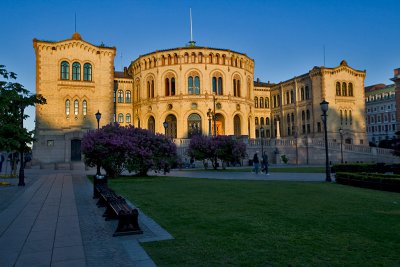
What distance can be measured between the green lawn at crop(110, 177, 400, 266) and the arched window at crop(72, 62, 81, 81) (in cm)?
3853

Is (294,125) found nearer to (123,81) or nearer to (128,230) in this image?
(123,81)

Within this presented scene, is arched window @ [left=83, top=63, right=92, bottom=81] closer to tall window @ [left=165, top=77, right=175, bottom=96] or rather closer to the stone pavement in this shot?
tall window @ [left=165, top=77, right=175, bottom=96]

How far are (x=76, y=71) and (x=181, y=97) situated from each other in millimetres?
15549

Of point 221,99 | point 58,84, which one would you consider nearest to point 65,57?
point 58,84

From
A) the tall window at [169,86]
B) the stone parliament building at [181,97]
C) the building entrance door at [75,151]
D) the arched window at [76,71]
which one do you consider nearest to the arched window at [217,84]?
the stone parliament building at [181,97]

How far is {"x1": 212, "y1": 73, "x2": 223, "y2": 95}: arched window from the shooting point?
183 ft

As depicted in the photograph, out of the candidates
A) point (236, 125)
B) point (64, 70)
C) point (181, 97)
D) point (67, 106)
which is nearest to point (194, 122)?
point (181, 97)

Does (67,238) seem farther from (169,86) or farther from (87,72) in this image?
(169,86)

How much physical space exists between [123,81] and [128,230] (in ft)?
186

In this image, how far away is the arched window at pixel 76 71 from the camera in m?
46.2

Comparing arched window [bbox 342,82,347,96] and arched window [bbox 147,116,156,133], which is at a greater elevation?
arched window [bbox 342,82,347,96]

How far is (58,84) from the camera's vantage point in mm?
45094

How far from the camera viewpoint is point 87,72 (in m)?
46.8

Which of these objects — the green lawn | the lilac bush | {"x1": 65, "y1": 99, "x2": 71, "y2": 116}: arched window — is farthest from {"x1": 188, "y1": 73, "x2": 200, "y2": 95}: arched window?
the green lawn
